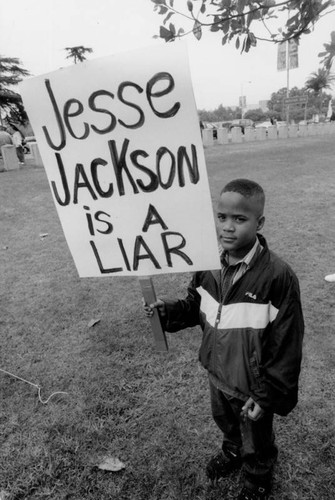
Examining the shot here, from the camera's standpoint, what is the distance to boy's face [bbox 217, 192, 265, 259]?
147cm

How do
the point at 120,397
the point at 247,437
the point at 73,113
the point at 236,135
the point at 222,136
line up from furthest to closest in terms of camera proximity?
the point at 236,135, the point at 222,136, the point at 120,397, the point at 247,437, the point at 73,113

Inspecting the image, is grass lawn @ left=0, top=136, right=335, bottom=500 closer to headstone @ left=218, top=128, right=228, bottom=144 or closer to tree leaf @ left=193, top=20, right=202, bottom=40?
tree leaf @ left=193, top=20, right=202, bottom=40

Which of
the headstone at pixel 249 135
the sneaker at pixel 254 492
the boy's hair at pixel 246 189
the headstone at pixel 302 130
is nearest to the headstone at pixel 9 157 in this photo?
the headstone at pixel 249 135

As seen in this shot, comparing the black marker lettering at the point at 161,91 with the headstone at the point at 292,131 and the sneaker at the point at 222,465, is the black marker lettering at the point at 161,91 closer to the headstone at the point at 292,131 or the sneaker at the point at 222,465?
the sneaker at the point at 222,465

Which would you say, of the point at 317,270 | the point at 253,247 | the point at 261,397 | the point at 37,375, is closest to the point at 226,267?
the point at 253,247

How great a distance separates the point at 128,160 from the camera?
4.67ft

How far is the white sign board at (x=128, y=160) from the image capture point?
130cm

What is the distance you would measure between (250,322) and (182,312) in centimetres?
35

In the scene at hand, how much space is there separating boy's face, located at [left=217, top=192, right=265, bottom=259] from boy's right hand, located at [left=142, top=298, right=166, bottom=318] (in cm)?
38

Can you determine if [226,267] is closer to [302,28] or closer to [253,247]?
[253,247]

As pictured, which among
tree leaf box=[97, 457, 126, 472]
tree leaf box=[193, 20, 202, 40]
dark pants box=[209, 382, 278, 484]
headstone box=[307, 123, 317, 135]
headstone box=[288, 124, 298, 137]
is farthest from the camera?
headstone box=[307, 123, 317, 135]

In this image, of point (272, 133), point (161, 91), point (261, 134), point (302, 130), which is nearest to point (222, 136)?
point (261, 134)

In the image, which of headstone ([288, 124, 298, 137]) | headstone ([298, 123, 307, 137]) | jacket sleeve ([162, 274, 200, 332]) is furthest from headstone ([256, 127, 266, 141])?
jacket sleeve ([162, 274, 200, 332])

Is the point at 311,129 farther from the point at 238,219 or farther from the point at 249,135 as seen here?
the point at 238,219
